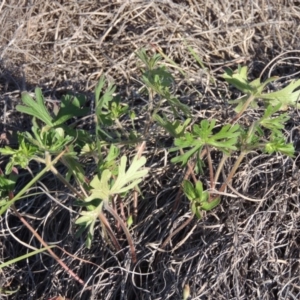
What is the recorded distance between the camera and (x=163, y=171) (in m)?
1.60

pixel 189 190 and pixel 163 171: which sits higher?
pixel 189 190

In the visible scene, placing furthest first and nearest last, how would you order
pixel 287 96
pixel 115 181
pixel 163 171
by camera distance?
pixel 163 171, pixel 287 96, pixel 115 181

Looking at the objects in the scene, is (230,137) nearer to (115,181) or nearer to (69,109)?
(115,181)

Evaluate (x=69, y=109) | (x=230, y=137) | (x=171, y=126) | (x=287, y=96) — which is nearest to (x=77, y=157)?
(x=69, y=109)

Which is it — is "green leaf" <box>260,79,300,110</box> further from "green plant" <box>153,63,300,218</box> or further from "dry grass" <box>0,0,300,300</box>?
"dry grass" <box>0,0,300,300</box>

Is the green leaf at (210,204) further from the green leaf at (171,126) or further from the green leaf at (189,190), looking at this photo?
the green leaf at (171,126)

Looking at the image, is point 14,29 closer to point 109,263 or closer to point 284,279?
point 109,263

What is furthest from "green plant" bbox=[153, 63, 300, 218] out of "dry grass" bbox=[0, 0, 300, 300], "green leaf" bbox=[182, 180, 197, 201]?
"dry grass" bbox=[0, 0, 300, 300]

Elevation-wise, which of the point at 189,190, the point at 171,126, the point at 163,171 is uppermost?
the point at 171,126

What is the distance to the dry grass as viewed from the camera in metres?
1.44

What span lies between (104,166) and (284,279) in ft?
1.43

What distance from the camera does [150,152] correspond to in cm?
164

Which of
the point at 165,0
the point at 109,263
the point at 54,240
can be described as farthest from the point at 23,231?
the point at 165,0

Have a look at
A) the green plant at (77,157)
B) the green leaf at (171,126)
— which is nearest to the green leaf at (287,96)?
the green leaf at (171,126)
